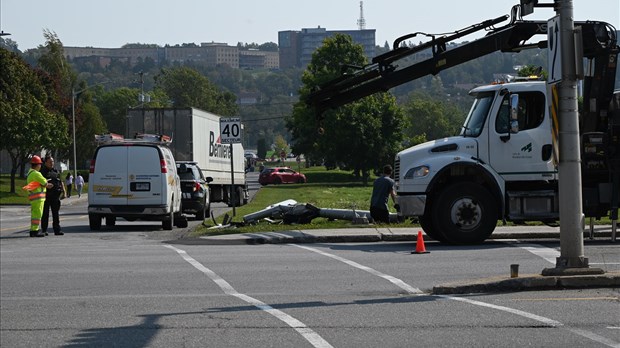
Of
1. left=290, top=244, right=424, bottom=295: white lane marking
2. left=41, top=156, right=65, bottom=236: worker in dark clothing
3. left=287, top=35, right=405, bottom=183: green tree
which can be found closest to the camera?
left=290, top=244, right=424, bottom=295: white lane marking

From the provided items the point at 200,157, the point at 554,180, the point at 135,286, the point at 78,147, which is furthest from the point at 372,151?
the point at 135,286

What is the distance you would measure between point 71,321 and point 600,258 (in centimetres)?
869

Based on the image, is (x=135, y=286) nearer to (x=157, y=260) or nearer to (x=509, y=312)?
(x=157, y=260)

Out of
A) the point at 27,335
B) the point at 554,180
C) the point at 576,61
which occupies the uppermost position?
the point at 576,61

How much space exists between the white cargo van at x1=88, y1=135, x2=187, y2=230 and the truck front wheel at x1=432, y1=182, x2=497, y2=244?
10.6 meters

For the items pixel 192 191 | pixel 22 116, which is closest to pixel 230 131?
pixel 192 191

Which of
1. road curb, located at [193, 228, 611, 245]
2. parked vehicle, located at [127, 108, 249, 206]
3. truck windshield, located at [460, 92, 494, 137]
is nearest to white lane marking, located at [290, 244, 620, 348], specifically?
truck windshield, located at [460, 92, 494, 137]

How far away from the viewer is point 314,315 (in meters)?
12.1

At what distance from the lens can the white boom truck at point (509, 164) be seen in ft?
66.3

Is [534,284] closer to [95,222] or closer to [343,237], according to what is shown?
[343,237]

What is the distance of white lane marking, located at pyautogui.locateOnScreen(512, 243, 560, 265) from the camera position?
17797 mm

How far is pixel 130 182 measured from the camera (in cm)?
2928

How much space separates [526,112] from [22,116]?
5474 centimetres

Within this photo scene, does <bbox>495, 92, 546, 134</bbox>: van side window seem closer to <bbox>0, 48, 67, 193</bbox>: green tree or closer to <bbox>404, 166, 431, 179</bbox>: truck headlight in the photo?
<bbox>404, 166, 431, 179</bbox>: truck headlight
